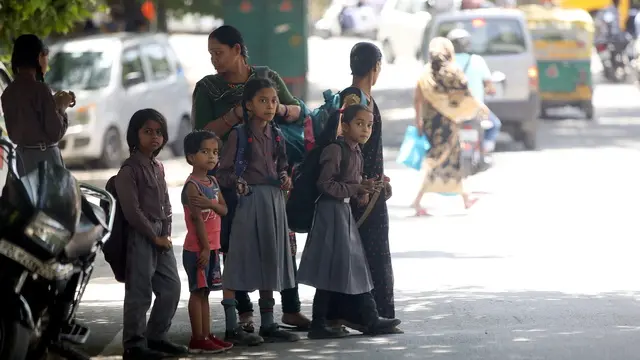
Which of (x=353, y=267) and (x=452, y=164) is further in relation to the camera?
(x=452, y=164)

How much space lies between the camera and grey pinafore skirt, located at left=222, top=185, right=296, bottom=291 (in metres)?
8.49

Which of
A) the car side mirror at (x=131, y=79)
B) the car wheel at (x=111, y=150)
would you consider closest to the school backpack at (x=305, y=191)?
the car wheel at (x=111, y=150)

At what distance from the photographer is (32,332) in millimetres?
6809

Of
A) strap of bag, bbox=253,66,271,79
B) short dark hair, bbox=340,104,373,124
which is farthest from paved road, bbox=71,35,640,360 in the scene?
strap of bag, bbox=253,66,271,79

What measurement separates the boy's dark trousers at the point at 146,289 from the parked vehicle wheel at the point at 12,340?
4.28 ft

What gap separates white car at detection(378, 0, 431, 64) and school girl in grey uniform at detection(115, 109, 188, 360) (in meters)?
30.8

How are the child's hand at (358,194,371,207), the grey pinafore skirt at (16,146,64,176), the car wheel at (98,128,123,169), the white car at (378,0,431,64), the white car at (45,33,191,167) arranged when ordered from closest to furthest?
the child's hand at (358,194,371,207)
the grey pinafore skirt at (16,146,64,176)
the white car at (45,33,191,167)
the car wheel at (98,128,123,169)
the white car at (378,0,431,64)

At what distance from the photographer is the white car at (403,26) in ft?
128

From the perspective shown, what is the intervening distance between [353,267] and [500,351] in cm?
96

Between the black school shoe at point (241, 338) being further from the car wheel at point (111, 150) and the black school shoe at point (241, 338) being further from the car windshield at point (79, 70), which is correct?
the car windshield at point (79, 70)

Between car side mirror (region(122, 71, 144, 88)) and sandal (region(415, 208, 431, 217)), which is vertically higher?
car side mirror (region(122, 71, 144, 88))

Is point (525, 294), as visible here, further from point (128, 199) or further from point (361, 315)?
point (128, 199)

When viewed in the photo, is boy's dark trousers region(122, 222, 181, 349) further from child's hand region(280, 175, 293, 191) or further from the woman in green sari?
child's hand region(280, 175, 293, 191)

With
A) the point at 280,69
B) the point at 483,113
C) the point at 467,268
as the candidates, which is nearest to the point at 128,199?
the point at 467,268
